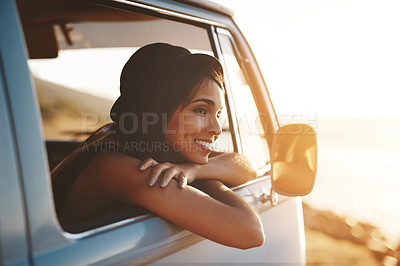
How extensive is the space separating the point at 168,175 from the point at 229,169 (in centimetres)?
49

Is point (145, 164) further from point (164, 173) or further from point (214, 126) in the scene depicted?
point (214, 126)

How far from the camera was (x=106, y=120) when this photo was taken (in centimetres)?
287

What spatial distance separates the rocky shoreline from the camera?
19.7 ft

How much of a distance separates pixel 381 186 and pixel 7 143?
20782 mm

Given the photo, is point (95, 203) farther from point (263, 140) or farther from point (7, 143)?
point (263, 140)

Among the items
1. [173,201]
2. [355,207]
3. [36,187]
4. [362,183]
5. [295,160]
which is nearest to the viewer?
[36,187]

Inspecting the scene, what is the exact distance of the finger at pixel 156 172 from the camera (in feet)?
3.92

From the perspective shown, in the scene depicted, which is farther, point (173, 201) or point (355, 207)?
point (355, 207)

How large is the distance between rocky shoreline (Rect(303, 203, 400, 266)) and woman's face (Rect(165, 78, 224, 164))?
5.37 metres

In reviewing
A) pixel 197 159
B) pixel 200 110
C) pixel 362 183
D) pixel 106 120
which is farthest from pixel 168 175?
pixel 362 183

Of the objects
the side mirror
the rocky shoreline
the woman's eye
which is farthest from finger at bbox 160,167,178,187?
the rocky shoreline

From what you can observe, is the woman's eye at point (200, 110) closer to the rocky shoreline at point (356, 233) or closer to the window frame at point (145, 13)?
the window frame at point (145, 13)

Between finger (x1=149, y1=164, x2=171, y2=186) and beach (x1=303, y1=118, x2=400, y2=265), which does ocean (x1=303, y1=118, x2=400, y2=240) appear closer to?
beach (x1=303, y1=118, x2=400, y2=265)

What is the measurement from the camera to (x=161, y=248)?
1.17 meters
